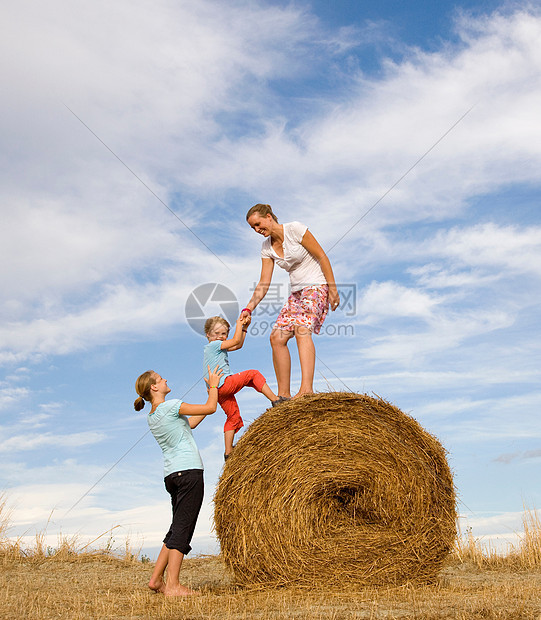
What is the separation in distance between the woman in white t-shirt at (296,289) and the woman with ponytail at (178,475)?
85 cm

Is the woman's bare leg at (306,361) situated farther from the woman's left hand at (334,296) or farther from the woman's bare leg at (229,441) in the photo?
the woman's bare leg at (229,441)

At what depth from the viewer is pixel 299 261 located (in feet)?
21.0

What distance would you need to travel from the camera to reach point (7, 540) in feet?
28.3

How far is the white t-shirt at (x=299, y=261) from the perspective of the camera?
6324 mm

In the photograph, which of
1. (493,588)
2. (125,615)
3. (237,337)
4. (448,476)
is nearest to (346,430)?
(448,476)

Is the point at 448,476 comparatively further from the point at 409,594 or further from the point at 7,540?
the point at 7,540

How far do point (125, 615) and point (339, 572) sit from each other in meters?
1.77

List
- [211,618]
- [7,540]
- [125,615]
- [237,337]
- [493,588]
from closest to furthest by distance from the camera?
1. [211,618]
2. [125,615]
3. [493,588]
4. [237,337]
5. [7,540]

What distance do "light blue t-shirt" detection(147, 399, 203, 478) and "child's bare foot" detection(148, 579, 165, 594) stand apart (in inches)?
36.4

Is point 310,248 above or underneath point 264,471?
above

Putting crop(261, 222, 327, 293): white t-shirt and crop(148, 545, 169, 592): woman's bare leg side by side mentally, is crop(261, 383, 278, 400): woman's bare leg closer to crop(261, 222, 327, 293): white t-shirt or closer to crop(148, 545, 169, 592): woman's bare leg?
crop(261, 222, 327, 293): white t-shirt

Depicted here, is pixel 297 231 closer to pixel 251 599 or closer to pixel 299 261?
pixel 299 261

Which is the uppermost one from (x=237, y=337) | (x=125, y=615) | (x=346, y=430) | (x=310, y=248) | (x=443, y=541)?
(x=310, y=248)

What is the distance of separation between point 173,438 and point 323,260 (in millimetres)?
2297
